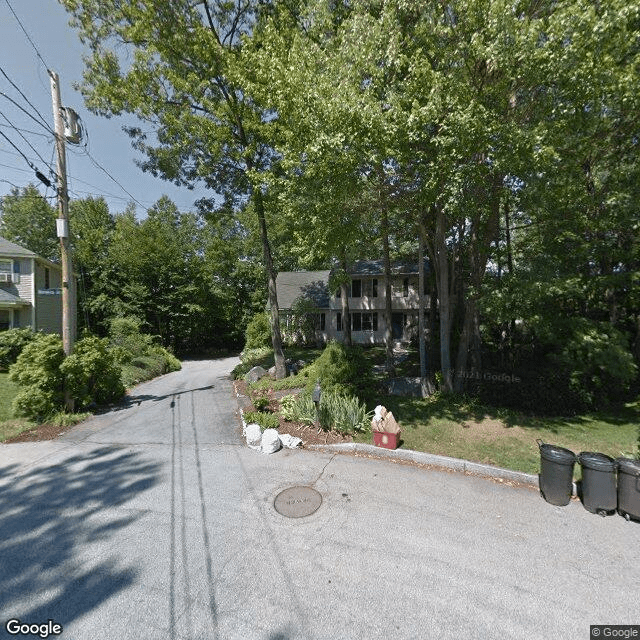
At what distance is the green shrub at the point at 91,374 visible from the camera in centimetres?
857

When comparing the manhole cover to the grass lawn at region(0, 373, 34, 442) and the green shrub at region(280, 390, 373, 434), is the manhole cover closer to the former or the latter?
the green shrub at region(280, 390, 373, 434)

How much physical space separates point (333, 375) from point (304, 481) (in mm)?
3131

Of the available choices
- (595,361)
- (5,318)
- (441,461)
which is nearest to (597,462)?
(441,461)

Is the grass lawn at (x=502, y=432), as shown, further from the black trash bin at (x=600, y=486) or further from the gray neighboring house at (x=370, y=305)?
the gray neighboring house at (x=370, y=305)

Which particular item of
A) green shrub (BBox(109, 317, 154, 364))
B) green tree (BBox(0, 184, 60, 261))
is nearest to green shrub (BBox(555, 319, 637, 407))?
green shrub (BBox(109, 317, 154, 364))

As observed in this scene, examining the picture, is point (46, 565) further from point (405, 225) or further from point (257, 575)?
point (405, 225)

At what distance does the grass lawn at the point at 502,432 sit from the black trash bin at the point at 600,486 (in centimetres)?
112

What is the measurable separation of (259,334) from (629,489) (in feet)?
59.5

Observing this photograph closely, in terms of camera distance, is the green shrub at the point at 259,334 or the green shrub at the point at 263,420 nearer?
the green shrub at the point at 263,420

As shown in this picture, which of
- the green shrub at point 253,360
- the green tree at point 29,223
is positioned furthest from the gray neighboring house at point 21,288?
the green tree at point 29,223

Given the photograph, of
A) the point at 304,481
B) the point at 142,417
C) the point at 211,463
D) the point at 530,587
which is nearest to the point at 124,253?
the point at 142,417

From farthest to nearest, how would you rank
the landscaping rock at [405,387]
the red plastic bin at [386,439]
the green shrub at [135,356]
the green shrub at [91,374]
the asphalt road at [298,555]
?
1. the green shrub at [135,356]
2. the landscaping rock at [405,387]
3. the green shrub at [91,374]
4. the red plastic bin at [386,439]
5. the asphalt road at [298,555]

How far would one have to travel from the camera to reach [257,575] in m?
3.50

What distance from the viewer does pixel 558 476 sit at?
191 inches
